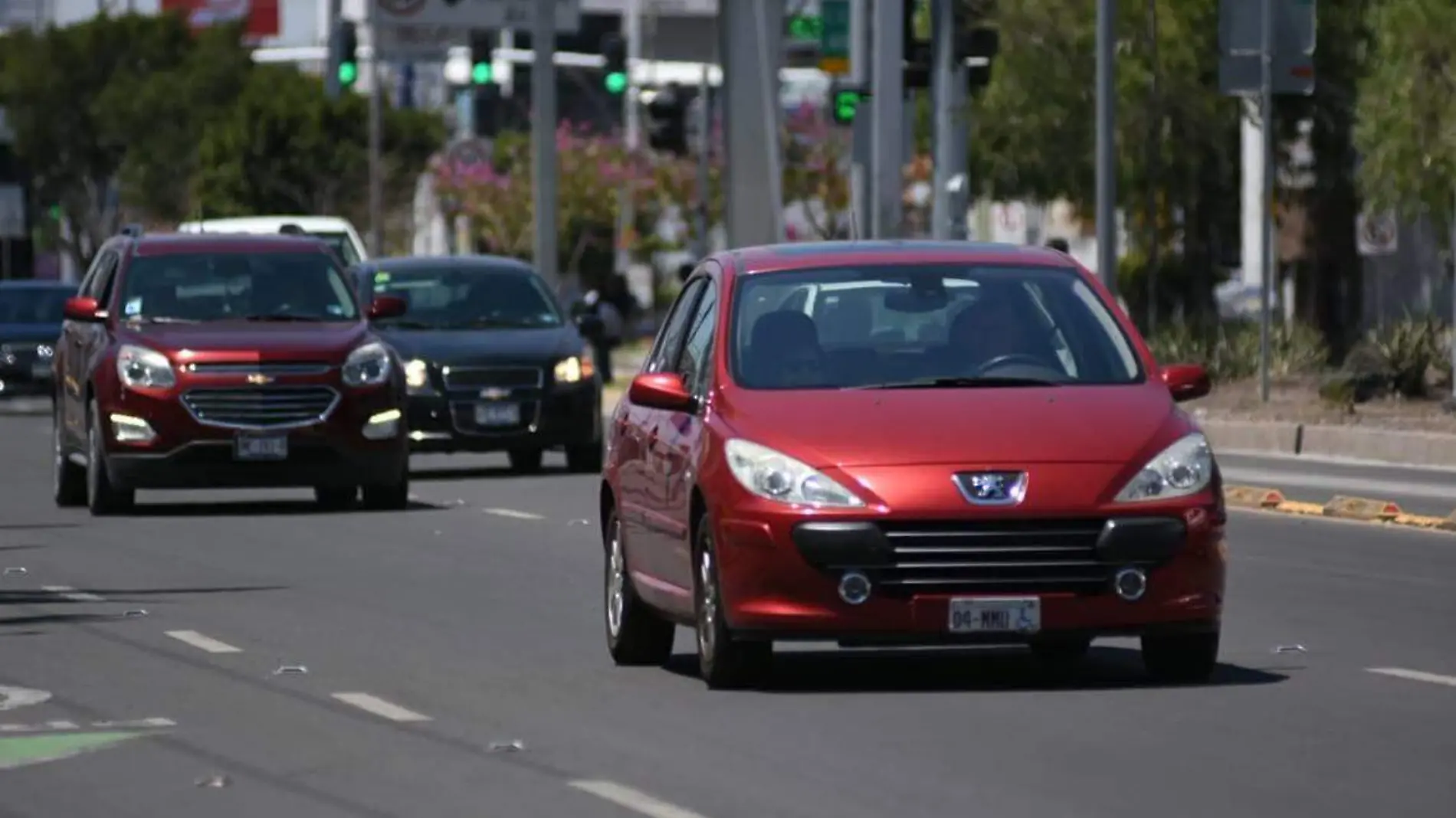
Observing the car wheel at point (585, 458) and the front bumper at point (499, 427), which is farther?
the car wheel at point (585, 458)

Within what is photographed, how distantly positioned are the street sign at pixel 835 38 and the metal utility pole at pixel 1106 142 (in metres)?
15.1

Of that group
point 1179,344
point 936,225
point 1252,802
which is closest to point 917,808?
point 1252,802

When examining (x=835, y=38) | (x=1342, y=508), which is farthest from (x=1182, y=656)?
(x=835, y=38)

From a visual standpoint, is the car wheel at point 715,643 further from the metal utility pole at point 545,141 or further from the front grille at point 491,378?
the metal utility pole at point 545,141

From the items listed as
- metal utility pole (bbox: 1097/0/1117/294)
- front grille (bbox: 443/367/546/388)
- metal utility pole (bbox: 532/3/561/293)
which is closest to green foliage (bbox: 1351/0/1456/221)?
metal utility pole (bbox: 1097/0/1117/294)

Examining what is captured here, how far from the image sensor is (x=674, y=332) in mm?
14359

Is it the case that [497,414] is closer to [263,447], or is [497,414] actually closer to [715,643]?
[263,447]

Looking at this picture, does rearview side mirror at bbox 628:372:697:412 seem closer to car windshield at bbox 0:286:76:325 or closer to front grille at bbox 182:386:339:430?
front grille at bbox 182:386:339:430

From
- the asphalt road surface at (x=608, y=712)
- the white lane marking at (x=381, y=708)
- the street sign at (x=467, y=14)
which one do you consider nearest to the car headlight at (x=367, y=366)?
the asphalt road surface at (x=608, y=712)

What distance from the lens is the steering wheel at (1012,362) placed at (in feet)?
43.1

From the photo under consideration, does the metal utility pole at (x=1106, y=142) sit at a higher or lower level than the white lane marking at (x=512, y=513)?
higher

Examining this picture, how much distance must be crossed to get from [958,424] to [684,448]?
1109 millimetres

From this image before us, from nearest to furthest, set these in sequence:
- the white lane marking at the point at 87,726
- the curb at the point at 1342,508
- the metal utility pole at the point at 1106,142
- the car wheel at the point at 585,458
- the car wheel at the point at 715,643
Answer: the white lane marking at the point at 87,726, the car wheel at the point at 715,643, the curb at the point at 1342,508, the car wheel at the point at 585,458, the metal utility pole at the point at 1106,142

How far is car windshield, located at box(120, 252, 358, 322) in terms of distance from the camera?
24203mm
